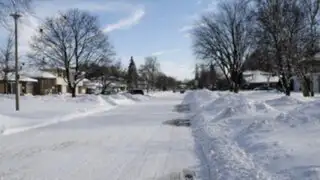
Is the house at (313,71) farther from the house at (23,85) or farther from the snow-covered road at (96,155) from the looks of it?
the house at (23,85)

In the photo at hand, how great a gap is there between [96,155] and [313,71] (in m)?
43.5

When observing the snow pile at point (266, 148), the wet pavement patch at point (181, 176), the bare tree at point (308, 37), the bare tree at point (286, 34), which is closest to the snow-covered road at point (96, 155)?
the wet pavement patch at point (181, 176)

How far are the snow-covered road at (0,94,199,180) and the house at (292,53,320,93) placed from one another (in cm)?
2232

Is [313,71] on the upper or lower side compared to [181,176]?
upper

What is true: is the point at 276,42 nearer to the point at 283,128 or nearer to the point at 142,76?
the point at 283,128

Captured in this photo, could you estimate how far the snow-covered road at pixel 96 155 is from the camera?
9.37 meters

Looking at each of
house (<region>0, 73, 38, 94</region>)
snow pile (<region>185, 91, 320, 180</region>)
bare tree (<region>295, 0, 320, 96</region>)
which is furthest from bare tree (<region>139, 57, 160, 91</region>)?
snow pile (<region>185, 91, 320, 180</region>)


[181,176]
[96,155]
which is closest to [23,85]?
[96,155]

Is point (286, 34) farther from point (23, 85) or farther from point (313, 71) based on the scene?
point (23, 85)

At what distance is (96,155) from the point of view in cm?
1188

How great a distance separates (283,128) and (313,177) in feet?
20.7

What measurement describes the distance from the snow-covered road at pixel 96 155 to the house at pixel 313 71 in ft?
73.2

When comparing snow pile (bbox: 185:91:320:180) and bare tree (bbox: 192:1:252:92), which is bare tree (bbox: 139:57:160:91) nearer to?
bare tree (bbox: 192:1:252:92)

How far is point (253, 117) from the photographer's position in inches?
725
